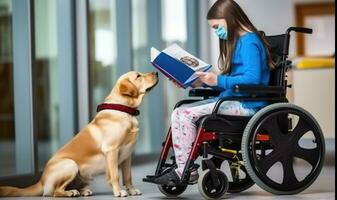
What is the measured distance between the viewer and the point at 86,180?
3109 millimetres

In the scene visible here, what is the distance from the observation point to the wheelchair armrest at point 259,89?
2693mm

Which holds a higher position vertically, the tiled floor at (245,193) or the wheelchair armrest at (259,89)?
the wheelchair armrest at (259,89)

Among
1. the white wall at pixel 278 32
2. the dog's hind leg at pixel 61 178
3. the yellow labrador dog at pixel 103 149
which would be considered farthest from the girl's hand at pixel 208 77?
the white wall at pixel 278 32

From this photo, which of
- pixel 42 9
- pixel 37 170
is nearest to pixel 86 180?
pixel 37 170

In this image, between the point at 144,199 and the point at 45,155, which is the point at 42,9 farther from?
the point at 144,199

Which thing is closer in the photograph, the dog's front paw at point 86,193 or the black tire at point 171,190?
the black tire at point 171,190

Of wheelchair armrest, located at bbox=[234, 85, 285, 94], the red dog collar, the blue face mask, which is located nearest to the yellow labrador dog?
the red dog collar

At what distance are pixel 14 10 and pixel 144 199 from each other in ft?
4.92

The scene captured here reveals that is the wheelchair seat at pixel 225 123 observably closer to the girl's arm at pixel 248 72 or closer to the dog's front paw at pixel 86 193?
the girl's arm at pixel 248 72

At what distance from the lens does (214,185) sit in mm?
2768

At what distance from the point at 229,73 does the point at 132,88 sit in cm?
45

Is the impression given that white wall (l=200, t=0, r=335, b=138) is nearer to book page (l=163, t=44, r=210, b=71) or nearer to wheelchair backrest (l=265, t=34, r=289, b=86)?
wheelchair backrest (l=265, t=34, r=289, b=86)

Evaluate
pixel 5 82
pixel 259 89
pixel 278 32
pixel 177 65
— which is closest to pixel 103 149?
pixel 177 65

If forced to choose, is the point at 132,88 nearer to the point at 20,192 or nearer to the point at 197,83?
the point at 197,83
